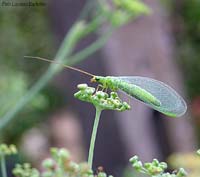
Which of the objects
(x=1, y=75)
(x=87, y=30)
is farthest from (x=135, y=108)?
(x=87, y=30)

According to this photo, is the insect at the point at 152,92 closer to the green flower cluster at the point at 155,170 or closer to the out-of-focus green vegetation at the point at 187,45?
the green flower cluster at the point at 155,170

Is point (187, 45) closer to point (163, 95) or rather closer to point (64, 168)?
point (163, 95)

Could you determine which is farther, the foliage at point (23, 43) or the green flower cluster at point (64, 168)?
the foliage at point (23, 43)

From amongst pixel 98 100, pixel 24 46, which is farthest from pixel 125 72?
pixel 98 100

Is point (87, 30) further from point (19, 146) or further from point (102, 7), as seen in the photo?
point (19, 146)

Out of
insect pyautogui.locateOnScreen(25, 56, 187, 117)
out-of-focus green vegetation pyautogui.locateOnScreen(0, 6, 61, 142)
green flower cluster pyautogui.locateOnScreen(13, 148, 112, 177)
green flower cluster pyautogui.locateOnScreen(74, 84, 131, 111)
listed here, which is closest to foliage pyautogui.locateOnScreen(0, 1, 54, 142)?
out-of-focus green vegetation pyautogui.locateOnScreen(0, 6, 61, 142)

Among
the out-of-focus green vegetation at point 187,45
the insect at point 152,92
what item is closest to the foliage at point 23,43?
the out-of-focus green vegetation at point 187,45

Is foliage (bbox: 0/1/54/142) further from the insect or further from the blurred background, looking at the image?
the insect
